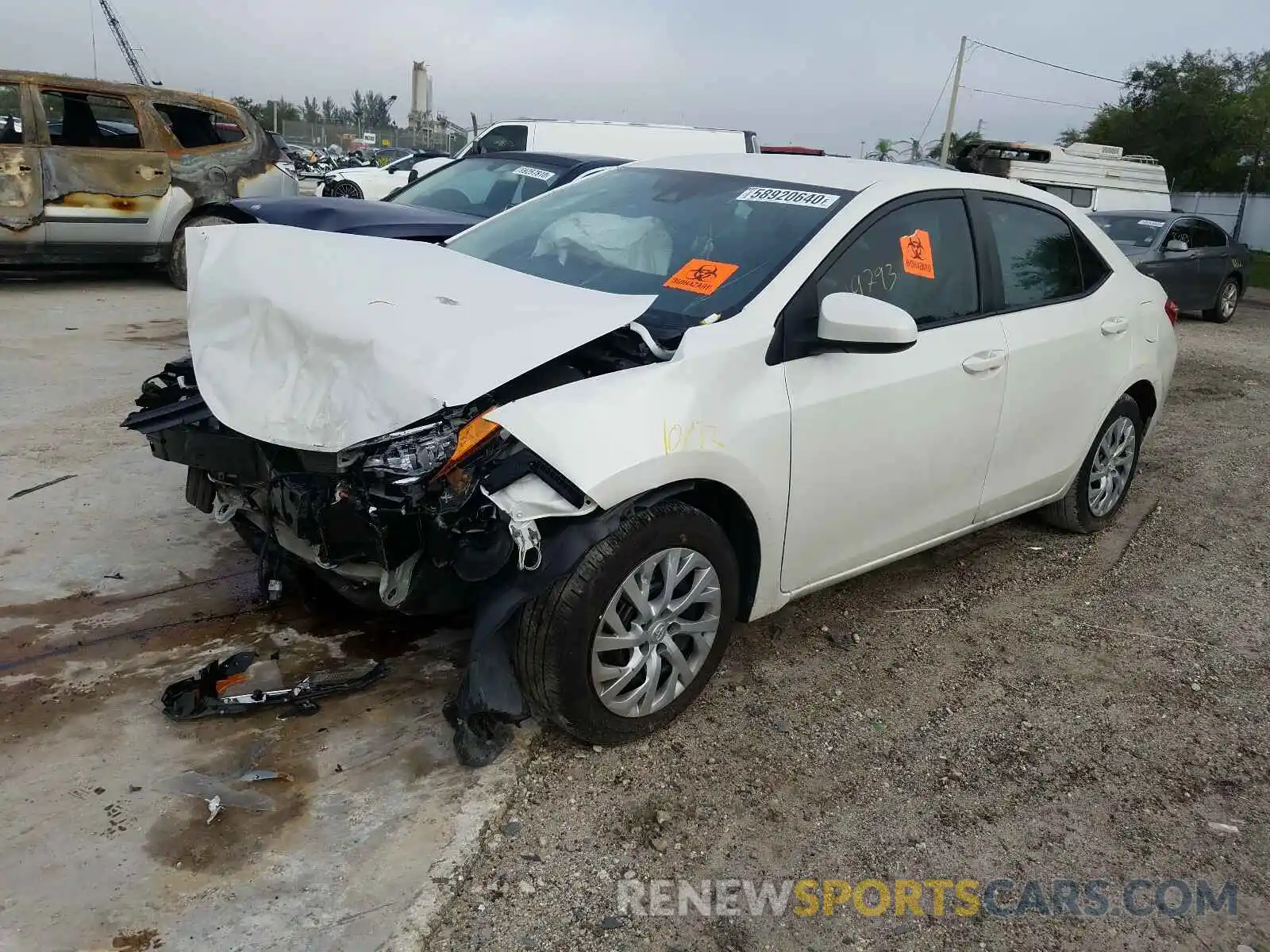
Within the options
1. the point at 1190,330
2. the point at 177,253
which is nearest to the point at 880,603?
the point at 177,253

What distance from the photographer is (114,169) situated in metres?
9.20

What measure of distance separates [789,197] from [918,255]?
0.52m

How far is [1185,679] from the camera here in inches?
148

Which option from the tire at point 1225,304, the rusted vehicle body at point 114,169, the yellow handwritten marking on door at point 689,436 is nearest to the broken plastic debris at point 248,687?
the yellow handwritten marking on door at point 689,436

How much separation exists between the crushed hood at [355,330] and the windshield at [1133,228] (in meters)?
10.8

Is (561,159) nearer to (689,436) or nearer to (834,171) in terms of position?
(834,171)

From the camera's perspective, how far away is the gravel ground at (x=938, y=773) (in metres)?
2.48

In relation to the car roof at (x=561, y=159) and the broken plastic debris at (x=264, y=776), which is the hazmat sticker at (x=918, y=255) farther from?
the car roof at (x=561, y=159)

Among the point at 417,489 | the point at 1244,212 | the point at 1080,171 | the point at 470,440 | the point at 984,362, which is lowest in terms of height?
the point at 417,489

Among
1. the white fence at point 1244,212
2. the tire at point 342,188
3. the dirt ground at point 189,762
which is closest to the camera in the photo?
the dirt ground at point 189,762

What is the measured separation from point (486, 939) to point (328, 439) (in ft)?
4.32

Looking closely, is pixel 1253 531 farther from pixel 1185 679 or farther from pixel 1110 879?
pixel 1110 879

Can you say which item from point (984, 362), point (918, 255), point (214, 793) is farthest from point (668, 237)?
point (214, 793)

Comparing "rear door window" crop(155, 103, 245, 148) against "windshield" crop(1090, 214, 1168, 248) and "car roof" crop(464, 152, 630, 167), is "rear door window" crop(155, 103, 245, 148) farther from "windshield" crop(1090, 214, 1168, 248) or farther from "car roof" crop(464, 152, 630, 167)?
"windshield" crop(1090, 214, 1168, 248)
